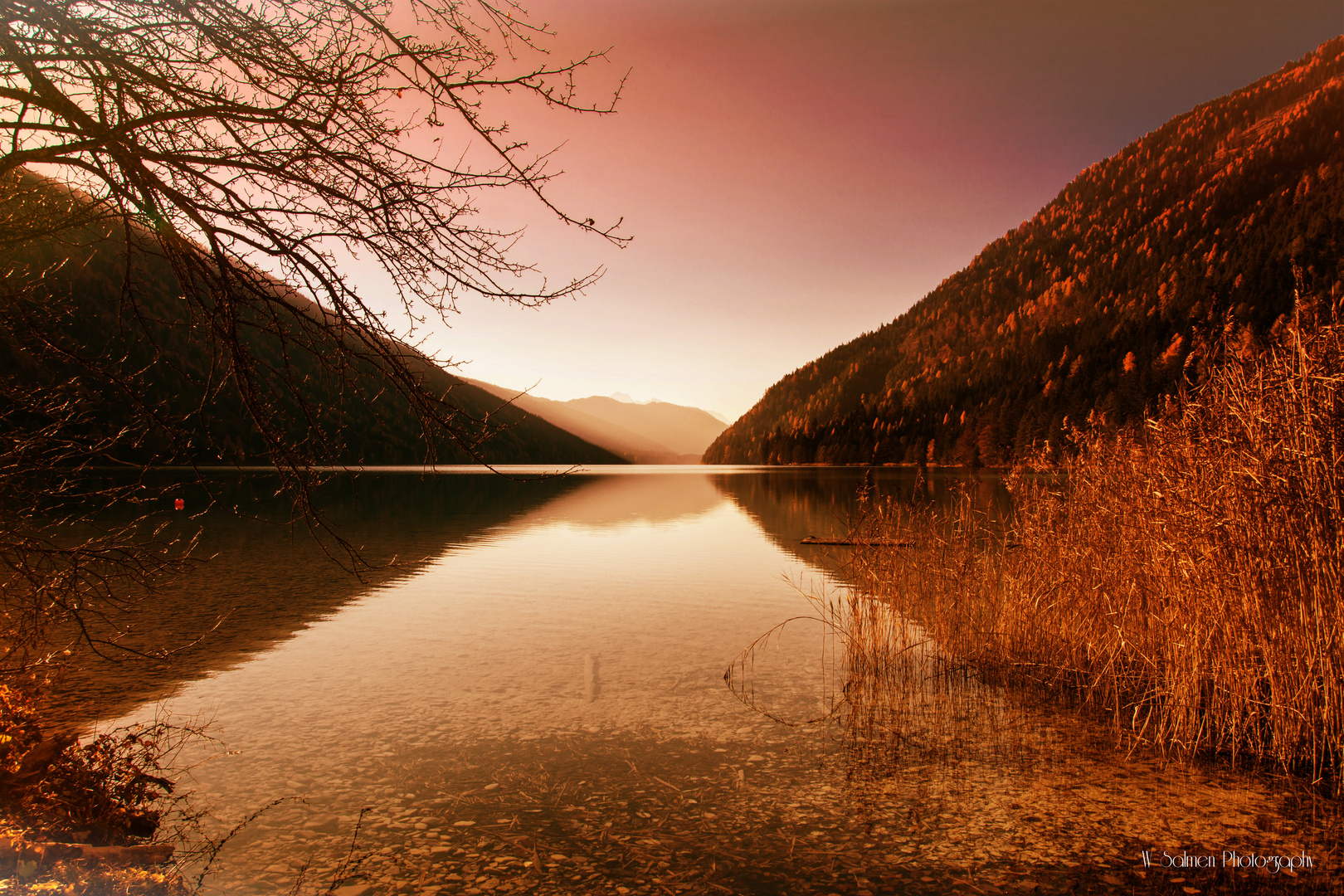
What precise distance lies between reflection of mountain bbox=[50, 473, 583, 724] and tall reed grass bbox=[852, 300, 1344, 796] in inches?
270

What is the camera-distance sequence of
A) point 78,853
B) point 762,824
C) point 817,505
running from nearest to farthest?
point 78,853, point 762,824, point 817,505

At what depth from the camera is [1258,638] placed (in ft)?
20.7

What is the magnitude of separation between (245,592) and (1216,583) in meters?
18.0

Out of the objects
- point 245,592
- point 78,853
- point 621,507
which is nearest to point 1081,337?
point 621,507

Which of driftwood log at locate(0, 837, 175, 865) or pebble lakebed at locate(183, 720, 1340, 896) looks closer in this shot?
driftwood log at locate(0, 837, 175, 865)

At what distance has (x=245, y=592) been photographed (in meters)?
16.1

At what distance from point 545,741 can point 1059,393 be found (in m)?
105

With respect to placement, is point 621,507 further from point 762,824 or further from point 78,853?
point 78,853

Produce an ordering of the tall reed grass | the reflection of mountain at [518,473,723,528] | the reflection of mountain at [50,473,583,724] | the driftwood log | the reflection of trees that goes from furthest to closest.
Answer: the reflection of mountain at [518,473,723,528], the reflection of trees, the reflection of mountain at [50,473,583,724], the tall reed grass, the driftwood log

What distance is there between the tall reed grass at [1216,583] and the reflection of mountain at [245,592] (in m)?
6.85

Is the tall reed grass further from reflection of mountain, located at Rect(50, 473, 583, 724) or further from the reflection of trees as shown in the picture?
reflection of mountain, located at Rect(50, 473, 583, 724)

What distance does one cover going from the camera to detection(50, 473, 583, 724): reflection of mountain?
360 inches

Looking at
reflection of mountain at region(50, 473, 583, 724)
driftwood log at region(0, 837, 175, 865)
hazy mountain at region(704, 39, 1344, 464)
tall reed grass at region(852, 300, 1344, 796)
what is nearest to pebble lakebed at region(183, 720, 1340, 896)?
driftwood log at region(0, 837, 175, 865)

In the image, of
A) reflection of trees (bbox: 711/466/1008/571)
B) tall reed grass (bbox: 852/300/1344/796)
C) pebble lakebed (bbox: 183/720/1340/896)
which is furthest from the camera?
reflection of trees (bbox: 711/466/1008/571)
